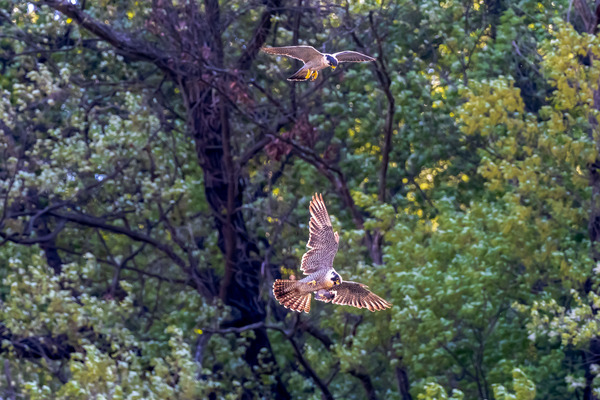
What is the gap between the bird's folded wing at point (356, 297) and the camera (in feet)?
30.5

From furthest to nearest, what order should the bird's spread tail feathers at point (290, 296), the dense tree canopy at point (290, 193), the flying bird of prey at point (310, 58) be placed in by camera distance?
the dense tree canopy at point (290, 193)
the flying bird of prey at point (310, 58)
the bird's spread tail feathers at point (290, 296)

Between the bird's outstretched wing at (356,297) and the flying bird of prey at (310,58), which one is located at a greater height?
the flying bird of prey at (310,58)

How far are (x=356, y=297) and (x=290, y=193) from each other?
362 inches

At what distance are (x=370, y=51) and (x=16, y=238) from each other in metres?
6.41

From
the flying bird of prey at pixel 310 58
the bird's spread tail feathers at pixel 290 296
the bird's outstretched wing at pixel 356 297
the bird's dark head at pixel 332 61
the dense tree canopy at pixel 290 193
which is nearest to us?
the bird's spread tail feathers at pixel 290 296

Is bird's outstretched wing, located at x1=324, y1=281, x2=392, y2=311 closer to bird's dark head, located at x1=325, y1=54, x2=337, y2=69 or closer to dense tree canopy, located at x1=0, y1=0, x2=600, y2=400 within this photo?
bird's dark head, located at x1=325, y1=54, x2=337, y2=69

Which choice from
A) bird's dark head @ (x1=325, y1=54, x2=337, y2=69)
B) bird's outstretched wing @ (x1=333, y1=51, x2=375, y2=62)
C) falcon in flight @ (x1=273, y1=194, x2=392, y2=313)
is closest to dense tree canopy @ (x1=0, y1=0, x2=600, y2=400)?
bird's outstretched wing @ (x1=333, y1=51, x2=375, y2=62)

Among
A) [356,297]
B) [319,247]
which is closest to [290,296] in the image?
[319,247]

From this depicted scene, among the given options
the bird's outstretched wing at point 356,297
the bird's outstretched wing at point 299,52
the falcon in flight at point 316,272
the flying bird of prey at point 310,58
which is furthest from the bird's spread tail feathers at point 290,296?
the bird's outstretched wing at point 299,52

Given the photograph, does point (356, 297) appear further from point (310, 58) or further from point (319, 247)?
point (310, 58)

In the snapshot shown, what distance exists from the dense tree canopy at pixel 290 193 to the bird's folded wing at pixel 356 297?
15.5 feet

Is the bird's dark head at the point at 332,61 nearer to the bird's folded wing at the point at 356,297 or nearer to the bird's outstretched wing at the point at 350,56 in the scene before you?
the bird's outstretched wing at the point at 350,56

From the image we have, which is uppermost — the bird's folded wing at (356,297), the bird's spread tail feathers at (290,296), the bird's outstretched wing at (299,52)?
the bird's outstretched wing at (299,52)

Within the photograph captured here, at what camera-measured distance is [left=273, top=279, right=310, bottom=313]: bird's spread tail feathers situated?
8398 millimetres
